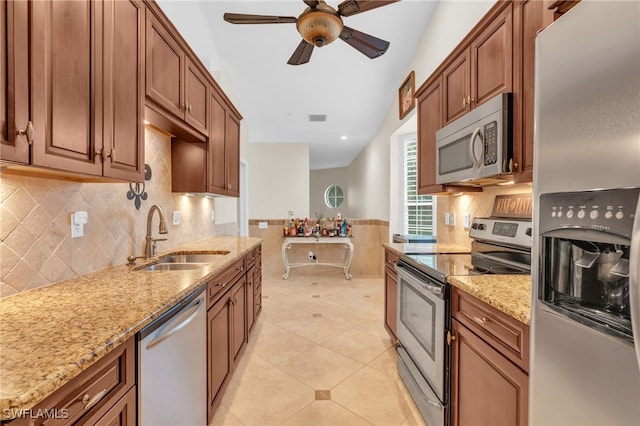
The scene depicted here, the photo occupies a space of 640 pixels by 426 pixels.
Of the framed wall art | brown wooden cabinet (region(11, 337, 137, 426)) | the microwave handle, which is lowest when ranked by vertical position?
brown wooden cabinet (region(11, 337, 137, 426))

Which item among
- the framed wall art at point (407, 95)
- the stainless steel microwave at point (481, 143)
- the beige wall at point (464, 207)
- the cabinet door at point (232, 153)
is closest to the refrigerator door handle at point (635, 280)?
the stainless steel microwave at point (481, 143)

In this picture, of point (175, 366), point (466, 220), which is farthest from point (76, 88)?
point (466, 220)

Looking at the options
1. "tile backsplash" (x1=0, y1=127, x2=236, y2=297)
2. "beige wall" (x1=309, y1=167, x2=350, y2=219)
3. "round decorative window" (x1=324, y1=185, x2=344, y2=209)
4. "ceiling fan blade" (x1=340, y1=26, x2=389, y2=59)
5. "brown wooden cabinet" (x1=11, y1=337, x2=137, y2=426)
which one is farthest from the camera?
"round decorative window" (x1=324, y1=185, x2=344, y2=209)

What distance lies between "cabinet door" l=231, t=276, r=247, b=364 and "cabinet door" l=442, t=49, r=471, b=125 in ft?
6.42

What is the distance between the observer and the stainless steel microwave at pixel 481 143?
1.46 metres

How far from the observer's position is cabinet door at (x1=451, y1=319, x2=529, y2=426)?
0.98 metres

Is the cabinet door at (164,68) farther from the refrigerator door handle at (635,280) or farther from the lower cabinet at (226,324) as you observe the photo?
the refrigerator door handle at (635,280)

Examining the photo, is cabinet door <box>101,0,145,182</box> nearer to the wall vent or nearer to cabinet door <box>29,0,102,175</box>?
cabinet door <box>29,0,102,175</box>

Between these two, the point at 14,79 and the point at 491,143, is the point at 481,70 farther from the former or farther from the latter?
the point at 14,79

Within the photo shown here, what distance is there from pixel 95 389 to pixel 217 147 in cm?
217

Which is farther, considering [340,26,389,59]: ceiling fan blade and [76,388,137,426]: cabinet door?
[340,26,389,59]: ceiling fan blade

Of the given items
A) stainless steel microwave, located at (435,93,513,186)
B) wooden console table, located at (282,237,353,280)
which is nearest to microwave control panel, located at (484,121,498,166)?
stainless steel microwave, located at (435,93,513,186)

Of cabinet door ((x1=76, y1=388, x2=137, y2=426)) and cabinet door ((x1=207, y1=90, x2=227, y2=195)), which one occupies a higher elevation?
cabinet door ((x1=207, y1=90, x2=227, y2=195))

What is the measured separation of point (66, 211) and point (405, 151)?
399cm
